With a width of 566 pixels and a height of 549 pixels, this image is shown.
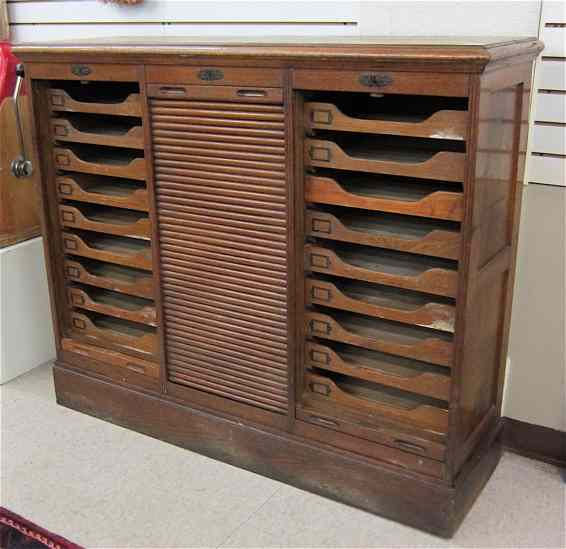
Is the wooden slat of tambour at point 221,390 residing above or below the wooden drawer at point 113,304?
below

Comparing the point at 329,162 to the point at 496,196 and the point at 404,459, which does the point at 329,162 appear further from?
the point at 404,459

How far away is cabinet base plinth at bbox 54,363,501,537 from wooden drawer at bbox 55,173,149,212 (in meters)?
0.68

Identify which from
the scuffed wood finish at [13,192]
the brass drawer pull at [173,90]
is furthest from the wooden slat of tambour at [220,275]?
the scuffed wood finish at [13,192]

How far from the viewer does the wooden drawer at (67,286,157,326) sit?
266 centimetres

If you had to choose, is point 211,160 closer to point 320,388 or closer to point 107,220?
point 107,220

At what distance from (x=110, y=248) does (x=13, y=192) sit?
654 millimetres

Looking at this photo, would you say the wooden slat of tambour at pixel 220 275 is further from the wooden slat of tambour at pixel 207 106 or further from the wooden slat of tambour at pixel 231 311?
the wooden slat of tambour at pixel 207 106

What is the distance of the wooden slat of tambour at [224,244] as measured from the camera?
2215mm

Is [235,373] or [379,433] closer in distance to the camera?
[379,433]

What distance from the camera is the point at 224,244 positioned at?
7.75 ft

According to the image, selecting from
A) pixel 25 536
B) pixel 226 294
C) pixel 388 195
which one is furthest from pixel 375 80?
pixel 25 536

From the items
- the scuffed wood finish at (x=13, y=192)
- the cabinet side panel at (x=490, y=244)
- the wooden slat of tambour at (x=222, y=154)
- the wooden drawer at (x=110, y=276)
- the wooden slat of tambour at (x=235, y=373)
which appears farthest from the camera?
the scuffed wood finish at (x=13, y=192)

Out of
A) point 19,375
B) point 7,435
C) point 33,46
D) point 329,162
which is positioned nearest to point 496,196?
point 329,162

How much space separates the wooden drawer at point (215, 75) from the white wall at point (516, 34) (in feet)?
2.08
